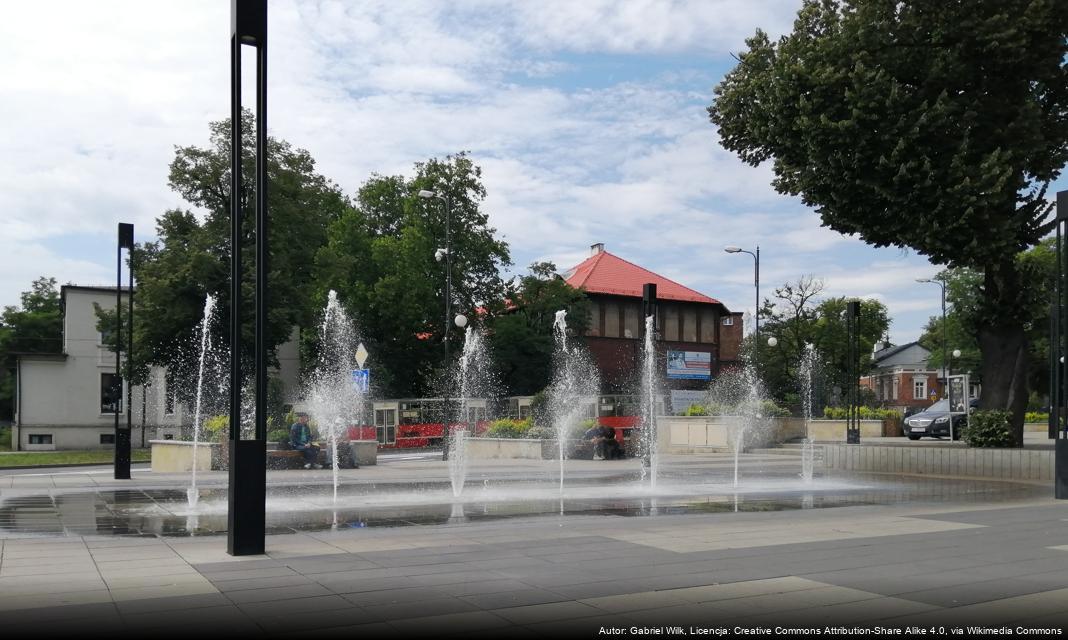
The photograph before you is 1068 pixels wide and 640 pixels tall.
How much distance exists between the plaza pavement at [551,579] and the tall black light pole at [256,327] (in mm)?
364

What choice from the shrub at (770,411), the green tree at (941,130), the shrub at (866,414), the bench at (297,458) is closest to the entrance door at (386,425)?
the bench at (297,458)

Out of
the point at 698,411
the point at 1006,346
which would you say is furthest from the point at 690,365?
the point at 1006,346

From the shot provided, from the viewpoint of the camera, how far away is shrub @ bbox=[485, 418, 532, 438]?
32.8 metres

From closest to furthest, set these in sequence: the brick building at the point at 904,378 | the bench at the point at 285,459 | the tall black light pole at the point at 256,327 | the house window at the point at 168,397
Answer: the tall black light pole at the point at 256,327 → the bench at the point at 285,459 → the house window at the point at 168,397 → the brick building at the point at 904,378

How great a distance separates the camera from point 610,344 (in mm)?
67375

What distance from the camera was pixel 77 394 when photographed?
176ft

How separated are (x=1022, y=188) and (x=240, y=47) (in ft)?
58.3

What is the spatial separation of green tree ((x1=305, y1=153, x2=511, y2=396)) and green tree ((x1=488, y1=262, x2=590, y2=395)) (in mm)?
1417

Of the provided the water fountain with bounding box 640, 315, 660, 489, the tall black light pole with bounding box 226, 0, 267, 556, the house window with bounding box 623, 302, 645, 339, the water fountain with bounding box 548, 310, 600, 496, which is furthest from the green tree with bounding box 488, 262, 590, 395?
the tall black light pole with bounding box 226, 0, 267, 556

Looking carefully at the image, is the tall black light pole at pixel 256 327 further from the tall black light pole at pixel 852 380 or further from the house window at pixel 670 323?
the house window at pixel 670 323

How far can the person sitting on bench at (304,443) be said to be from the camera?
25.1m

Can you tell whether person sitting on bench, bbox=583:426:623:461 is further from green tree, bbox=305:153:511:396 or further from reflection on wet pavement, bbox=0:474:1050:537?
green tree, bbox=305:153:511:396

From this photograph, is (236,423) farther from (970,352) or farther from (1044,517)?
(970,352)

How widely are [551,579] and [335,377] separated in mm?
38884
